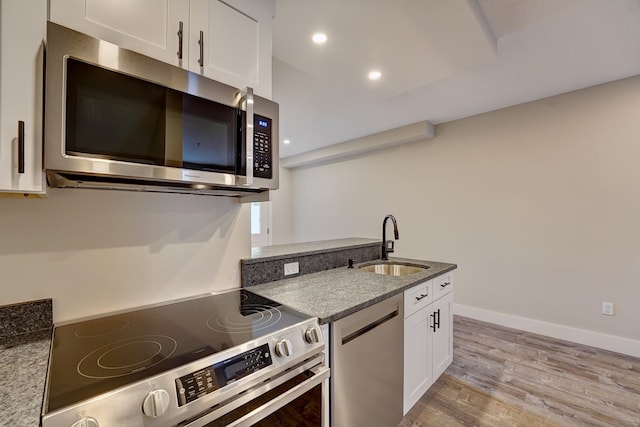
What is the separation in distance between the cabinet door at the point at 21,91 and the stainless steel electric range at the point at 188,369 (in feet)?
1.77

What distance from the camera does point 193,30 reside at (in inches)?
47.4

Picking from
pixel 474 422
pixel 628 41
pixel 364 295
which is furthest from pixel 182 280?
pixel 628 41

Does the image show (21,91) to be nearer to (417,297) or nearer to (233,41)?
(233,41)

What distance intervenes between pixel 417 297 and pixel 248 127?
142 centimetres

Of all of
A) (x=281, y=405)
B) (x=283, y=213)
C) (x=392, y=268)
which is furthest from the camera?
(x=283, y=213)

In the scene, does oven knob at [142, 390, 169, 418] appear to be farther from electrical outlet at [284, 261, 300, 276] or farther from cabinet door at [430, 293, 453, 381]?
cabinet door at [430, 293, 453, 381]

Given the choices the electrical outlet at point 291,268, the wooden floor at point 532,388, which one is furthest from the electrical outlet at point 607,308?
the electrical outlet at point 291,268

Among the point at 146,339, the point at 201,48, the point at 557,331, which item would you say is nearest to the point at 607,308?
the point at 557,331

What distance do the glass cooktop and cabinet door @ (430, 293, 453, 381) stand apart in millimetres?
1337

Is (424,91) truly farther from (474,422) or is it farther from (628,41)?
(474,422)

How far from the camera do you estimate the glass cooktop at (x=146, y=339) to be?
0.72 m

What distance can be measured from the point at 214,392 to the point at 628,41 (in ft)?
11.1

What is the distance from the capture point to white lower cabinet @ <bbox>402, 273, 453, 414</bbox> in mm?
1692

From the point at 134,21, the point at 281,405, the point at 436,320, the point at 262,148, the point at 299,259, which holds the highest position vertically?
the point at 134,21
